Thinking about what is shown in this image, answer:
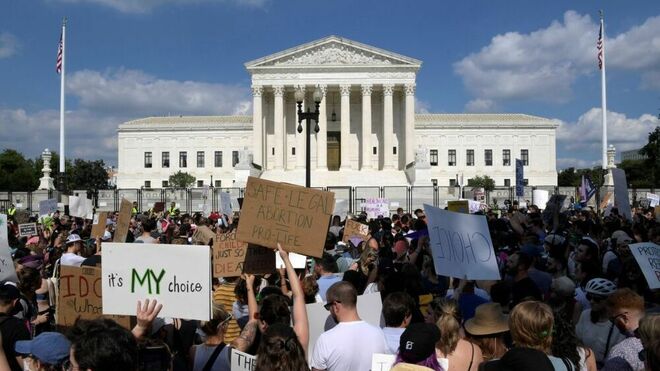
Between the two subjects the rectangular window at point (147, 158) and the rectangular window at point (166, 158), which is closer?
the rectangular window at point (166, 158)

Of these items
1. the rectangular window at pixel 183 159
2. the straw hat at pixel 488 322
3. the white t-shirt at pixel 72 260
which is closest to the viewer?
the straw hat at pixel 488 322

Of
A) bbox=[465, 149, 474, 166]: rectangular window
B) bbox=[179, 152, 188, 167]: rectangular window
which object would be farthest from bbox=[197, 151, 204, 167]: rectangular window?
bbox=[465, 149, 474, 166]: rectangular window

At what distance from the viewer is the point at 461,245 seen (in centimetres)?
627

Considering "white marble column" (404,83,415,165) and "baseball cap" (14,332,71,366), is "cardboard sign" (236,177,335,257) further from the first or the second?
"white marble column" (404,83,415,165)

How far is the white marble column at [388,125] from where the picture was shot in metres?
67.7

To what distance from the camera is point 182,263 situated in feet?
15.8

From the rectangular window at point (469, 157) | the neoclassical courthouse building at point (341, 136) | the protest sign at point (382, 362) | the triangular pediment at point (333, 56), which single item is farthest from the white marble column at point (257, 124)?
the protest sign at point (382, 362)

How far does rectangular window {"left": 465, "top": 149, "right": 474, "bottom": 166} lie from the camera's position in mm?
84188

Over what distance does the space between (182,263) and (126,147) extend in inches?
3344

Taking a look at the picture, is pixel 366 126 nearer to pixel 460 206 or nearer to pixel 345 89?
pixel 345 89

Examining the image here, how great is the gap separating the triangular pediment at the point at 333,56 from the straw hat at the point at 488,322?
211 ft

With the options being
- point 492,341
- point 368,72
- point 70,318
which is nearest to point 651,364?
point 492,341

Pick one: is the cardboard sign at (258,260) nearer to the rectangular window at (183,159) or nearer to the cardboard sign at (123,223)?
the cardboard sign at (123,223)

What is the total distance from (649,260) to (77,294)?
5394 mm
